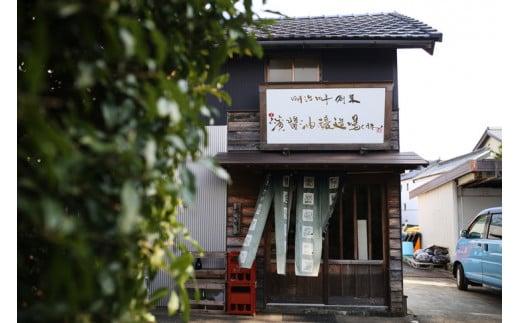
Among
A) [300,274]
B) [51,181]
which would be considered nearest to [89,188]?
[51,181]

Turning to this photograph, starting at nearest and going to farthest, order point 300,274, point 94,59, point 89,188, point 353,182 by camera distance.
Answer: point 89,188
point 94,59
point 300,274
point 353,182

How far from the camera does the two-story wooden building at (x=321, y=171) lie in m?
7.68

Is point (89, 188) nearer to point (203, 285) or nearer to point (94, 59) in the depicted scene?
point (94, 59)

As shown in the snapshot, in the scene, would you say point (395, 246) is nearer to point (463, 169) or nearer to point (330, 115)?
point (330, 115)

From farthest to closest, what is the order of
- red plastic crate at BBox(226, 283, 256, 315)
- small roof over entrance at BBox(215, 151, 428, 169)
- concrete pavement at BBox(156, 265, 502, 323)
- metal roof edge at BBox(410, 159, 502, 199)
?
metal roof edge at BBox(410, 159, 502, 199), red plastic crate at BBox(226, 283, 256, 315), concrete pavement at BBox(156, 265, 502, 323), small roof over entrance at BBox(215, 151, 428, 169)

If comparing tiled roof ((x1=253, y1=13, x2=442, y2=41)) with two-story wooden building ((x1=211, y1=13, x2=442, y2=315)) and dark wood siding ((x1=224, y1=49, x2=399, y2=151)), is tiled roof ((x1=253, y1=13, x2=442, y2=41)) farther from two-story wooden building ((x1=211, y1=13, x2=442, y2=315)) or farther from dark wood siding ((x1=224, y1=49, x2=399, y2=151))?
dark wood siding ((x1=224, y1=49, x2=399, y2=151))

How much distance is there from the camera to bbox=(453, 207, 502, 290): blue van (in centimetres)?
861

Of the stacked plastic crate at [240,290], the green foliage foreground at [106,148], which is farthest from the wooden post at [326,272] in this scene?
the green foliage foreground at [106,148]

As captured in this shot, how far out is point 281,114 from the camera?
787cm

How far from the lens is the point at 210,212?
8266mm

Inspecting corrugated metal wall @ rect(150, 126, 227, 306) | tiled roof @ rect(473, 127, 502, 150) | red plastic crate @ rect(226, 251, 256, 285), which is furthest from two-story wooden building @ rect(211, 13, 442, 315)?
tiled roof @ rect(473, 127, 502, 150)

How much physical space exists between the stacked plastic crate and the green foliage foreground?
5874mm

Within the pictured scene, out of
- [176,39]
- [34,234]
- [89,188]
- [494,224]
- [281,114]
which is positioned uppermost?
[281,114]

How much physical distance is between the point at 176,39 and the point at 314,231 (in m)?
6.28
